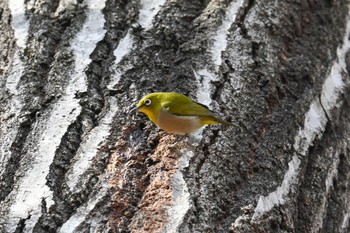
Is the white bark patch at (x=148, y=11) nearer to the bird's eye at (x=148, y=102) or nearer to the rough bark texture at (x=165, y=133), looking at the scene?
the rough bark texture at (x=165, y=133)

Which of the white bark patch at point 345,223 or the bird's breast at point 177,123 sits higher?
the bird's breast at point 177,123

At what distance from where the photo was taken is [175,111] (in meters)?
2.66

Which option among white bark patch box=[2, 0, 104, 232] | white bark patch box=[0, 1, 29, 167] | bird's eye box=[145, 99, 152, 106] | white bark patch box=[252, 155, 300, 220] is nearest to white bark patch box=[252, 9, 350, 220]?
white bark patch box=[252, 155, 300, 220]

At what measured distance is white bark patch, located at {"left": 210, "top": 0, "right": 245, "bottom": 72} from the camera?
2.71 m

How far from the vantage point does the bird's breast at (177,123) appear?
8.20 ft

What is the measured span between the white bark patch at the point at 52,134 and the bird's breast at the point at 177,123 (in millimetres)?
319

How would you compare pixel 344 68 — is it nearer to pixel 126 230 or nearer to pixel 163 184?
pixel 163 184

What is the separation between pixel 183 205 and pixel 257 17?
121 centimetres

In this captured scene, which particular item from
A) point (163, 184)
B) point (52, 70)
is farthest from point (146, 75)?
point (163, 184)

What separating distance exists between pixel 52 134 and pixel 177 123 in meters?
0.53

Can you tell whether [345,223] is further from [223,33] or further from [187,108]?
[223,33]

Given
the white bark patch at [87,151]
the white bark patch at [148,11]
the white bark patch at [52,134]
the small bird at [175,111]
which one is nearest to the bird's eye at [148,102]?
the small bird at [175,111]

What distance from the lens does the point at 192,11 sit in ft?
9.68

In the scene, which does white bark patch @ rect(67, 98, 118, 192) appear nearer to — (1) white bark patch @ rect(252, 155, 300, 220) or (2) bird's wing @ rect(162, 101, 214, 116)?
(2) bird's wing @ rect(162, 101, 214, 116)
